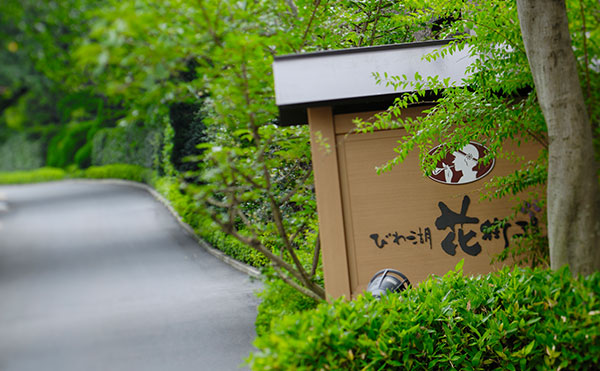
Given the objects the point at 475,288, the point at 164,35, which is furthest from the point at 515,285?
the point at 164,35

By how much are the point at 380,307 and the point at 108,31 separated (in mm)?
2479

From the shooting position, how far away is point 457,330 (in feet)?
12.0

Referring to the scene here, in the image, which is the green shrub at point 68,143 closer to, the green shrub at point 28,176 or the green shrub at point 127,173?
the green shrub at point 28,176

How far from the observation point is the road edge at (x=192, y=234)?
33.1 feet

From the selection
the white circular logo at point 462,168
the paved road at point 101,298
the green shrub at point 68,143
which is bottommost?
the paved road at point 101,298

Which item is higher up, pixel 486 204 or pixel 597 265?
pixel 486 204

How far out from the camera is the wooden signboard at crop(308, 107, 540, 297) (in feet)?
16.1

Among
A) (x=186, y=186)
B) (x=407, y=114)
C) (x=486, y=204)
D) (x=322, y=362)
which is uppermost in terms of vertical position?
(x=407, y=114)

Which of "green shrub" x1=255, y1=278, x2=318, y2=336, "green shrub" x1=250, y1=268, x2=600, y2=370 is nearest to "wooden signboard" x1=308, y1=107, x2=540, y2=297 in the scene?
"green shrub" x1=255, y1=278, x2=318, y2=336

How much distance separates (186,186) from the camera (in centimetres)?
352

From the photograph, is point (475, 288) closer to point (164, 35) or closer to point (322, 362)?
point (322, 362)

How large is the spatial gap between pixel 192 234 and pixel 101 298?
419 cm

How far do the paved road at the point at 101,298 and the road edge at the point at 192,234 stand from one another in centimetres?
19

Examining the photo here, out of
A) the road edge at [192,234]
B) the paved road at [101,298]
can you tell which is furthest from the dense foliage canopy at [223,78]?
the road edge at [192,234]
